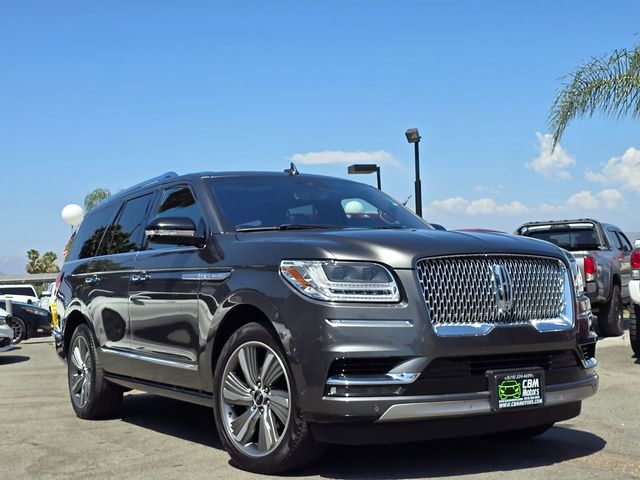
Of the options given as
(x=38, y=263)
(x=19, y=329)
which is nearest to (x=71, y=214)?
(x=19, y=329)

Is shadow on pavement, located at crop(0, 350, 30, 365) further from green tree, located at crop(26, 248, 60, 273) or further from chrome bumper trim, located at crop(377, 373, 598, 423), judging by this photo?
green tree, located at crop(26, 248, 60, 273)

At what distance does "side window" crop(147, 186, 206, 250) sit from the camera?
5.95 metres

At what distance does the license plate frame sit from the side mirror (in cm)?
211

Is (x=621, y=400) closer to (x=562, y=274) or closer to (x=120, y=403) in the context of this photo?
(x=562, y=274)

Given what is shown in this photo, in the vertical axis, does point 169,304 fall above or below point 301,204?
below

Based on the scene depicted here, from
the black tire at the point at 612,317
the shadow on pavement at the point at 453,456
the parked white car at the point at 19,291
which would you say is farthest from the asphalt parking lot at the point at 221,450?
the parked white car at the point at 19,291

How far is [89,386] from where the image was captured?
7.35m

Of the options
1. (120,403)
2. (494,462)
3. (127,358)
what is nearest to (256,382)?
(494,462)

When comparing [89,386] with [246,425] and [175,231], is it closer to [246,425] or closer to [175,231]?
[175,231]

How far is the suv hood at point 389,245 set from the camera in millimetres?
4695

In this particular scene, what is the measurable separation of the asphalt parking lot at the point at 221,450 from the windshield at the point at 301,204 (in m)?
1.50

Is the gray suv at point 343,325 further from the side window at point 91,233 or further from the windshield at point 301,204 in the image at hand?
the side window at point 91,233

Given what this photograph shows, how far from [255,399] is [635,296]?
6.19 metres

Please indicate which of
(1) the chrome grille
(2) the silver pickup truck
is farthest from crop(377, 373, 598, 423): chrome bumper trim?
(2) the silver pickup truck
